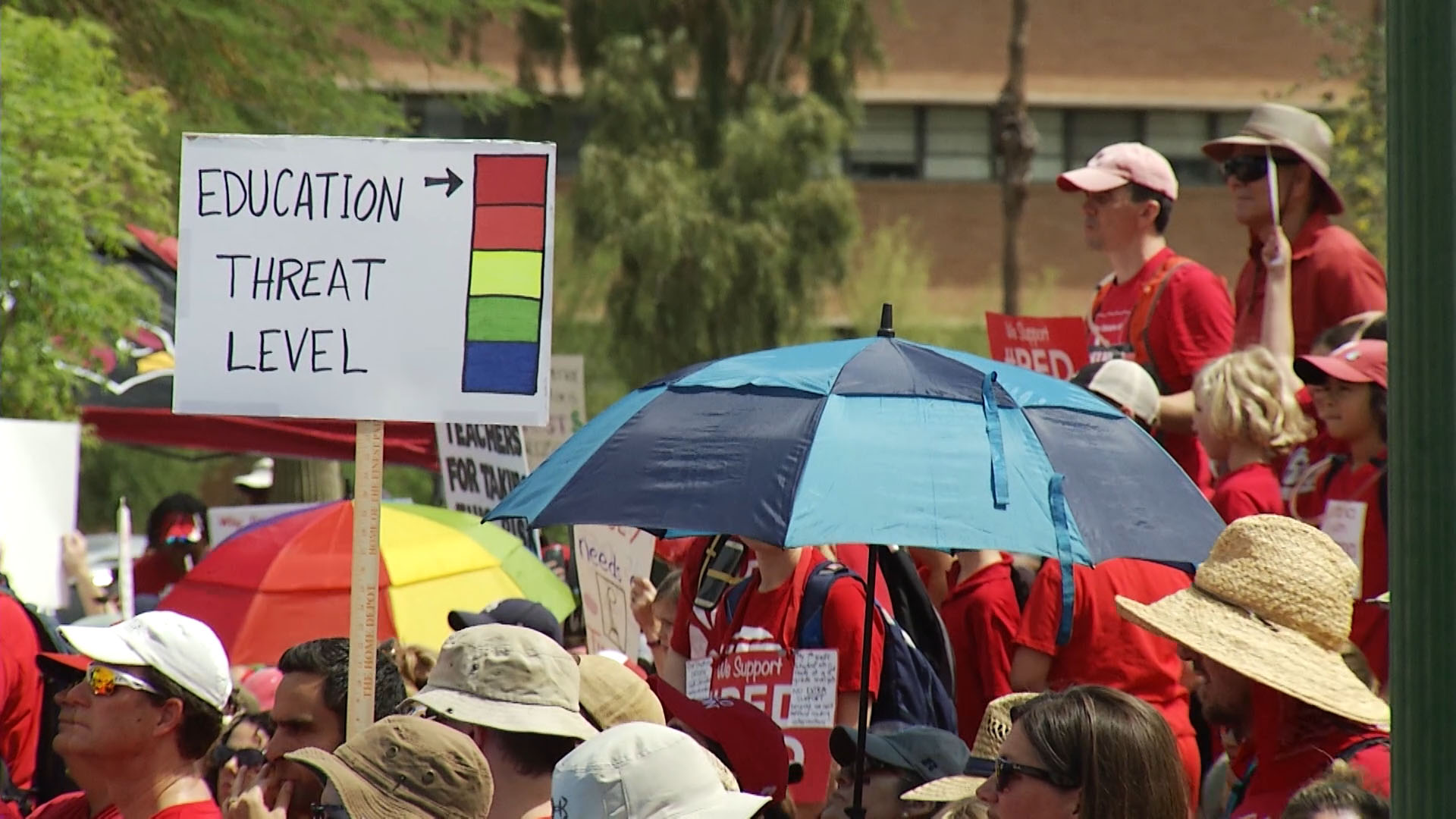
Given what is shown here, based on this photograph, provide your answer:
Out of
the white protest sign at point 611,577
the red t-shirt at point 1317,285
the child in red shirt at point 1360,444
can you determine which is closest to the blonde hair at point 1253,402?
the child in red shirt at point 1360,444

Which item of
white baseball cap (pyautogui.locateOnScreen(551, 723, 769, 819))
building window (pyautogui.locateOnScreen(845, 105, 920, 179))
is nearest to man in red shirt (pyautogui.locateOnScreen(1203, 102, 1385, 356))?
white baseball cap (pyautogui.locateOnScreen(551, 723, 769, 819))

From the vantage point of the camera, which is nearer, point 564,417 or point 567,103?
point 564,417

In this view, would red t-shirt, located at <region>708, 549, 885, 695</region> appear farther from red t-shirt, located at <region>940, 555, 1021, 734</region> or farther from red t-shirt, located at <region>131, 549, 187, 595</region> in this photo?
red t-shirt, located at <region>131, 549, 187, 595</region>

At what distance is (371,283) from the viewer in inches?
203

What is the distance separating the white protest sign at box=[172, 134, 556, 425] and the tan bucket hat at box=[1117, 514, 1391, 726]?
5.69 feet

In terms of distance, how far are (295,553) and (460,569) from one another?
74 centimetres

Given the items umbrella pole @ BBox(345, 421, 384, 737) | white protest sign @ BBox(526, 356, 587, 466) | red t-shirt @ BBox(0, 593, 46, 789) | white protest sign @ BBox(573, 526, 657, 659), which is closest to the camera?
umbrella pole @ BBox(345, 421, 384, 737)

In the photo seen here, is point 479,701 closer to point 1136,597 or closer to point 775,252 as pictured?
point 1136,597

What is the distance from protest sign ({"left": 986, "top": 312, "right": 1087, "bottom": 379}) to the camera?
724 cm

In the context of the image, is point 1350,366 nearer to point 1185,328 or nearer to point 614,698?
point 1185,328

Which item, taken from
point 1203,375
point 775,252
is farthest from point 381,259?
point 775,252

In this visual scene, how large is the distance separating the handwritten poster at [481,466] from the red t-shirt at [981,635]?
3770 millimetres

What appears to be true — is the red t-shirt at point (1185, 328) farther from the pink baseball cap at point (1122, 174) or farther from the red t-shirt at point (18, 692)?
the red t-shirt at point (18, 692)

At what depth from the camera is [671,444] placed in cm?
474
